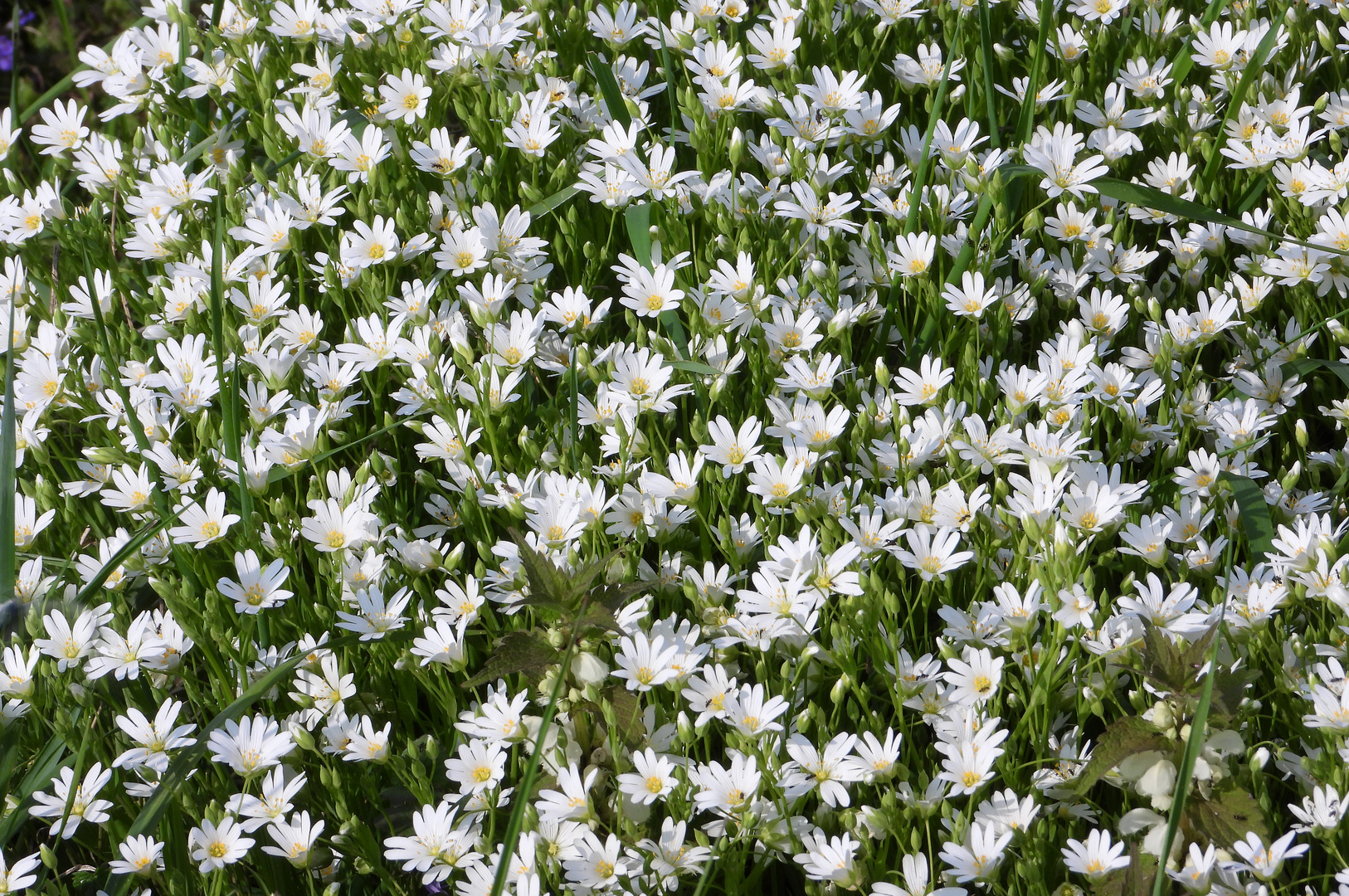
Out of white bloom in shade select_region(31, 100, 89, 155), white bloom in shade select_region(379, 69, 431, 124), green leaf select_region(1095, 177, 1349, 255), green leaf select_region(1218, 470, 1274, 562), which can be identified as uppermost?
white bloom in shade select_region(379, 69, 431, 124)

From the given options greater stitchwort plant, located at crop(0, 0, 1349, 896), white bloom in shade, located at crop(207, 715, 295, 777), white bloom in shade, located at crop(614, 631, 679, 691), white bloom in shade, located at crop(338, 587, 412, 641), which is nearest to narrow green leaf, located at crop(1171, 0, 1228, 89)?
greater stitchwort plant, located at crop(0, 0, 1349, 896)

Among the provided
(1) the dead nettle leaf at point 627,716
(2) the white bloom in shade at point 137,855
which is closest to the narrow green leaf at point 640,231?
(1) the dead nettle leaf at point 627,716

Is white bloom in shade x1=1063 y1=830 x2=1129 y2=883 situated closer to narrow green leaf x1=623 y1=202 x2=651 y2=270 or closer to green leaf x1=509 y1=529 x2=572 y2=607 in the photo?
green leaf x1=509 y1=529 x2=572 y2=607

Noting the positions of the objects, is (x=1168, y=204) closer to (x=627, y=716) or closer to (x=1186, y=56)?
(x=1186, y=56)

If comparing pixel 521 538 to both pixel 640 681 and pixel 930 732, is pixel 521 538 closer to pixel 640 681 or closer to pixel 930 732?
pixel 640 681

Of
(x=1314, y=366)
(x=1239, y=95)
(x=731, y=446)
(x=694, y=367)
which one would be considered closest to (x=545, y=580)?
(x=731, y=446)

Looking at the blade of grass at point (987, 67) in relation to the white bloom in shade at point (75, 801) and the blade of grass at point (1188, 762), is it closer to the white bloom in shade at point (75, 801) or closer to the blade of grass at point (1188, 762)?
the blade of grass at point (1188, 762)
